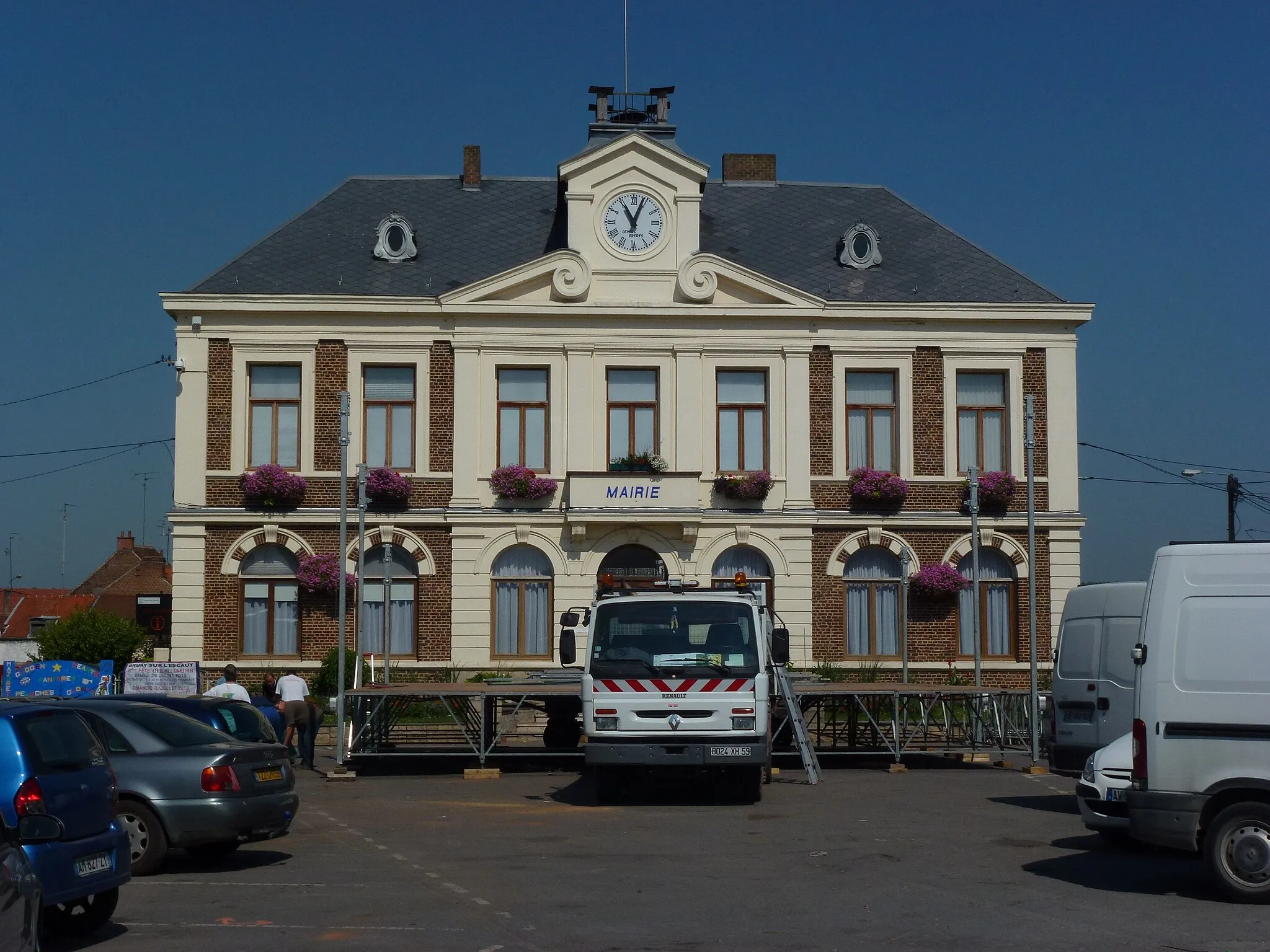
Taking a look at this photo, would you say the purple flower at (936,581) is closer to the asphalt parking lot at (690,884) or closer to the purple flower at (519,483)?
the purple flower at (519,483)

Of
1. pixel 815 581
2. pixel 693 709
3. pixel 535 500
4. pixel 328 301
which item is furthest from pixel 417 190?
pixel 693 709

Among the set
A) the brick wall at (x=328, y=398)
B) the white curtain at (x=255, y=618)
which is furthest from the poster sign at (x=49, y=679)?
the brick wall at (x=328, y=398)

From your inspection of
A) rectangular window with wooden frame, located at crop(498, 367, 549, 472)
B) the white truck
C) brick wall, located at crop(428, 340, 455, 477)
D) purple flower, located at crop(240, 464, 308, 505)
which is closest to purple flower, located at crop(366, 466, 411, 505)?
brick wall, located at crop(428, 340, 455, 477)

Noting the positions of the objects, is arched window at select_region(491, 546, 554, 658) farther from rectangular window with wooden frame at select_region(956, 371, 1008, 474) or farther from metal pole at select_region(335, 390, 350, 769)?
rectangular window with wooden frame at select_region(956, 371, 1008, 474)

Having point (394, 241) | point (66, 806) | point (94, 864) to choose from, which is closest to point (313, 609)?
point (394, 241)

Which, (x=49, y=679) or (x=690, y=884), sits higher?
(x=49, y=679)

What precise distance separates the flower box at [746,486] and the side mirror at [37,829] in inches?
1085

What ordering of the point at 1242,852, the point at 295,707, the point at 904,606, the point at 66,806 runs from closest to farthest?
the point at 66,806 → the point at 1242,852 → the point at 295,707 → the point at 904,606

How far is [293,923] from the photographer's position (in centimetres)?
1125

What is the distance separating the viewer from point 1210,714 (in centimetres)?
1197

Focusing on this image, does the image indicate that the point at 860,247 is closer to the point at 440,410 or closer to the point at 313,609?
the point at 440,410

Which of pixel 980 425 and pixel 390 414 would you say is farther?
pixel 980 425

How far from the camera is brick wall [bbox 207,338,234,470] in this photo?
117 ft

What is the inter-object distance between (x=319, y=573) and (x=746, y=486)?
31.7ft
